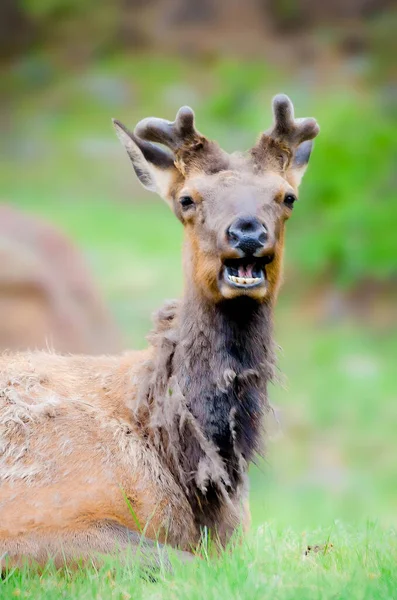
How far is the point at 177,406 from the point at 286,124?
212 centimetres

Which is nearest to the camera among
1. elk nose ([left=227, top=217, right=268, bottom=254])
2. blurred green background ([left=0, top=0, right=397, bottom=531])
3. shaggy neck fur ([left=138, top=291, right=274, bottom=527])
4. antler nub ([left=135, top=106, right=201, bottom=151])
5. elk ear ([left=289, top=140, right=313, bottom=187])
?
elk nose ([left=227, top=217, right=268, bottom=254])

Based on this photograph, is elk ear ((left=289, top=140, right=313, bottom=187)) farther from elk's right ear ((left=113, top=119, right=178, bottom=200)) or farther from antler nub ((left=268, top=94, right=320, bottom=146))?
elk's right ear ((left=113, top=119, right=178, bottom=200))

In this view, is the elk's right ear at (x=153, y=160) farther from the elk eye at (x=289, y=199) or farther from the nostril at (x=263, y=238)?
the nostril at (x=263, y=238)

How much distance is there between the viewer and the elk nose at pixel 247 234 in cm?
695

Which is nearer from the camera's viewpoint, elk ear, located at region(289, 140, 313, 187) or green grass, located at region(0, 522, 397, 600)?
green grass, located at region(0, 522, 397, 600)

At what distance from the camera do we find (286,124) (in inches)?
312

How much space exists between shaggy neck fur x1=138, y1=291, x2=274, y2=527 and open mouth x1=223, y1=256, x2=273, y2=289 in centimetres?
18

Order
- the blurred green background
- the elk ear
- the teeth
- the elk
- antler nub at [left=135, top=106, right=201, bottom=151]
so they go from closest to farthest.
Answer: the elk, the teeth, antler nub at [left=135, top=106, right=201, bottom=151], the elk ear, the blurred green background

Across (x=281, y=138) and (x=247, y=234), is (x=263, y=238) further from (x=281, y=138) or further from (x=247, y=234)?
(x=281, y=138)

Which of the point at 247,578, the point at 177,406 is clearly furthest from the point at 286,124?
the point at 247,578

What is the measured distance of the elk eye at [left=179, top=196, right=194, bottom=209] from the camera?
7.53m

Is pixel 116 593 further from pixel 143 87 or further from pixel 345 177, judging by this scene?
pixel 143 87

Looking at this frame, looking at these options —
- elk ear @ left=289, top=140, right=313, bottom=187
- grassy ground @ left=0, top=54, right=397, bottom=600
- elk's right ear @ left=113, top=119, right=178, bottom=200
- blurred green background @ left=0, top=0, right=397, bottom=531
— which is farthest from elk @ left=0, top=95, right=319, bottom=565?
blurred green background @ left=0, top=0, right=397, bottom=531

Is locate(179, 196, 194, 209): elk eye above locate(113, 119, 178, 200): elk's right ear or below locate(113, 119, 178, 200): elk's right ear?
below
